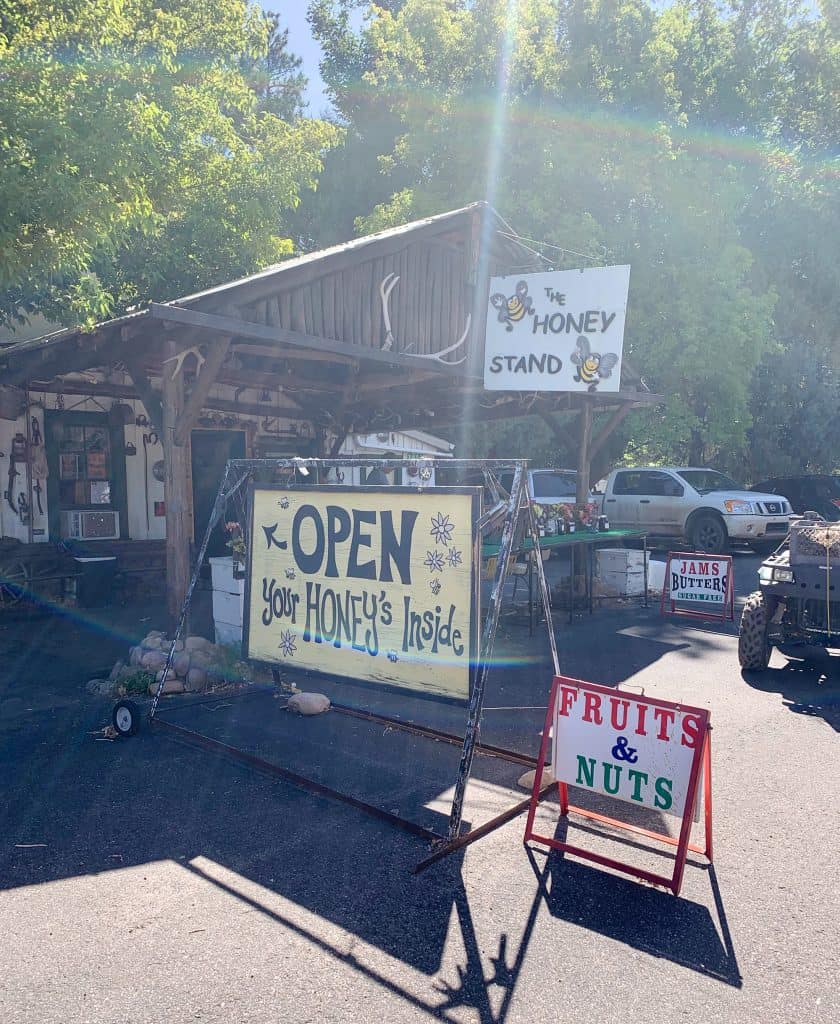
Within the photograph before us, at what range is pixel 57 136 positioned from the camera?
246 inches

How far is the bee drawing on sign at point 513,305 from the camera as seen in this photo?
31.9ft

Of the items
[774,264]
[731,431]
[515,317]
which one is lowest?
[731,431]

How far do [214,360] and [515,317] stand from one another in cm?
378

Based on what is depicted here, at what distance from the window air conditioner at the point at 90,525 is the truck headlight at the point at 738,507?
1172cm

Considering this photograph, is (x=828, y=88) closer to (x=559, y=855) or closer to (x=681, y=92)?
(x=681, y=92)

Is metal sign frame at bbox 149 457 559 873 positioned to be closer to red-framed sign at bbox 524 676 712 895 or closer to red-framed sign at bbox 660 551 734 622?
red-framed sign at bbox 524 676 712 895

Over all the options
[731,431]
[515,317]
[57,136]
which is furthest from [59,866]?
[731,431]

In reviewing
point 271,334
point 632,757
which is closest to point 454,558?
point 632,757

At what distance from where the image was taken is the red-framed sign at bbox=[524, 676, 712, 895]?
395 centimetres

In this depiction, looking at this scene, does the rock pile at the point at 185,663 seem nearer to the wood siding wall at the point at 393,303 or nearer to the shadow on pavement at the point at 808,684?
the wood siding wall at the point at 393,303

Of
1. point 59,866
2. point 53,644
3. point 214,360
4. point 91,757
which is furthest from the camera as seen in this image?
point 53,644

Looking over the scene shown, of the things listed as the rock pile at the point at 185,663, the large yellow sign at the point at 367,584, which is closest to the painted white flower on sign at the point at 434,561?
the large yellow sign at the point at 367,584

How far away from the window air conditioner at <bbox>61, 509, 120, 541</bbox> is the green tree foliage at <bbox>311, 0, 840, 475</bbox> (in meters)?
10.3

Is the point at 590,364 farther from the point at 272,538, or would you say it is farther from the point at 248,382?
the point at 272,538
